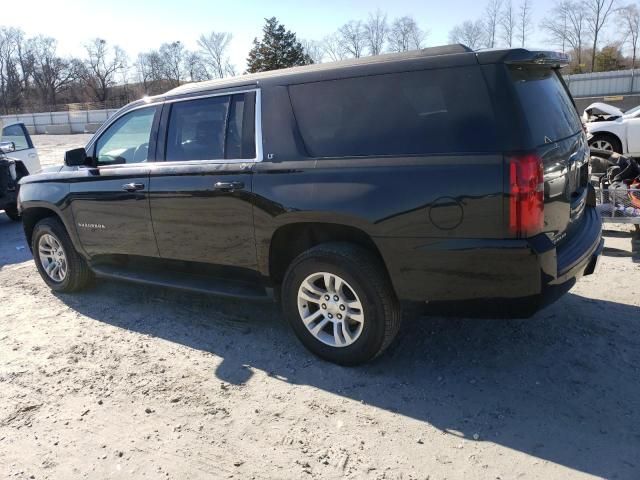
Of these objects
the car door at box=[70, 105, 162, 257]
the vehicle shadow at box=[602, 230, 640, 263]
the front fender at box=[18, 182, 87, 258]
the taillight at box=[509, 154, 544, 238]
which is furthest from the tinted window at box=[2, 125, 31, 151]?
the taillight at box=[509, 154, 544, 238]

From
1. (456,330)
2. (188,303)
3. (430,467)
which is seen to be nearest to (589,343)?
(456,330)

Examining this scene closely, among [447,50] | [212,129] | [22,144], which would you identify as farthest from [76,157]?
[22,144]

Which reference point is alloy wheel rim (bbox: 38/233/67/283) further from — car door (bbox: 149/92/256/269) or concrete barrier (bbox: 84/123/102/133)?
concrete barrier (bbox: 84/123/102/133)

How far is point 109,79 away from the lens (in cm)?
9119

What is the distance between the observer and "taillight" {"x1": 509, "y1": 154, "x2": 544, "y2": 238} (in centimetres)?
289

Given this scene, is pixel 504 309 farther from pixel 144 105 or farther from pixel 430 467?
pixel 144 105

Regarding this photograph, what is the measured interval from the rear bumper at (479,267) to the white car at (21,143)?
Answer: 10.3 meters

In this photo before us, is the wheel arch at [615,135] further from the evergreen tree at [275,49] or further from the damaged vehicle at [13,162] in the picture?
the evergreen tree at [275,49]

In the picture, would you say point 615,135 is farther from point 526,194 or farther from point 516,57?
point 526,194

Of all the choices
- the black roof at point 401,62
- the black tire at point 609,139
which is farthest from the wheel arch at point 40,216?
the black tire at point 609,139

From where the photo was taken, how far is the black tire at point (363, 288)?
3.43 m

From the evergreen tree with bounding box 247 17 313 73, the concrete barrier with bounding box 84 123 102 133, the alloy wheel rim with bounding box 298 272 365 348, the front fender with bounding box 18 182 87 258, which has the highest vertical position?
the evergreen tree with bounding box 247 17 313 73

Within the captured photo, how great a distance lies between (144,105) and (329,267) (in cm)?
238

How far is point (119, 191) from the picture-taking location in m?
4.73
